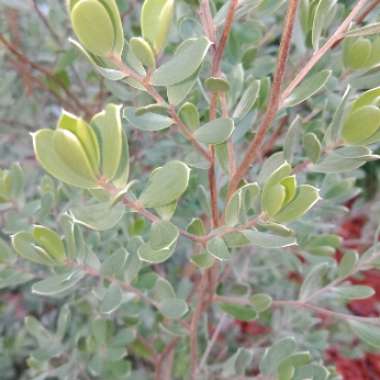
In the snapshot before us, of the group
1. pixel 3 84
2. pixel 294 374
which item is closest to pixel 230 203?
pixel 294 374

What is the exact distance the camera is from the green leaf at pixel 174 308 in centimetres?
81

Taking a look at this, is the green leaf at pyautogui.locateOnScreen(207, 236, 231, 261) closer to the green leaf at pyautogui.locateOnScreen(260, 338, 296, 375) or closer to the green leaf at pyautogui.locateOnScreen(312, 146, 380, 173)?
the green leaf at pyautogui.locateOnScreen(312, 146, 380, 173)

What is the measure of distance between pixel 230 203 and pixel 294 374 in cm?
35

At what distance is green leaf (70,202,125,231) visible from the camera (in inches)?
20.6

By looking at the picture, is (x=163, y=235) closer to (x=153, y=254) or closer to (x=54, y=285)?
(x=153, y=254)

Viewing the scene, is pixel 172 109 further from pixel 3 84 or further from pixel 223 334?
pixel 223 334

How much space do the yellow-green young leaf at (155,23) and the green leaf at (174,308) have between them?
0.40m

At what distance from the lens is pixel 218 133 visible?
1.88 ft

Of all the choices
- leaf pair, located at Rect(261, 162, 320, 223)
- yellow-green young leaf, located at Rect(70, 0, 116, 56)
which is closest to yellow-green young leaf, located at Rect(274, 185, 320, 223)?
leaf pair, located at Rect(261, 162, 320, 223)

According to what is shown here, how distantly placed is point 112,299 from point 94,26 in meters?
0.43

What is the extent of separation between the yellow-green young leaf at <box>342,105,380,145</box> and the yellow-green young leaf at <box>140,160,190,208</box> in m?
0.17

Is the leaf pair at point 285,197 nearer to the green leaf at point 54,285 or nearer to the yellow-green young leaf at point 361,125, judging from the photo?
the yellow-green young leaf at point 361,125

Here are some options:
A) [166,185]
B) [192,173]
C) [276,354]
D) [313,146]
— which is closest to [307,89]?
[313,146]

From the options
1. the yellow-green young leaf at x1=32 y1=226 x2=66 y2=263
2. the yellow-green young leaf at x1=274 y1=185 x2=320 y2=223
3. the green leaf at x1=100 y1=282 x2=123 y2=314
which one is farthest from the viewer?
the green leaf at x1=100 y1=282 x2=123 y2=314
